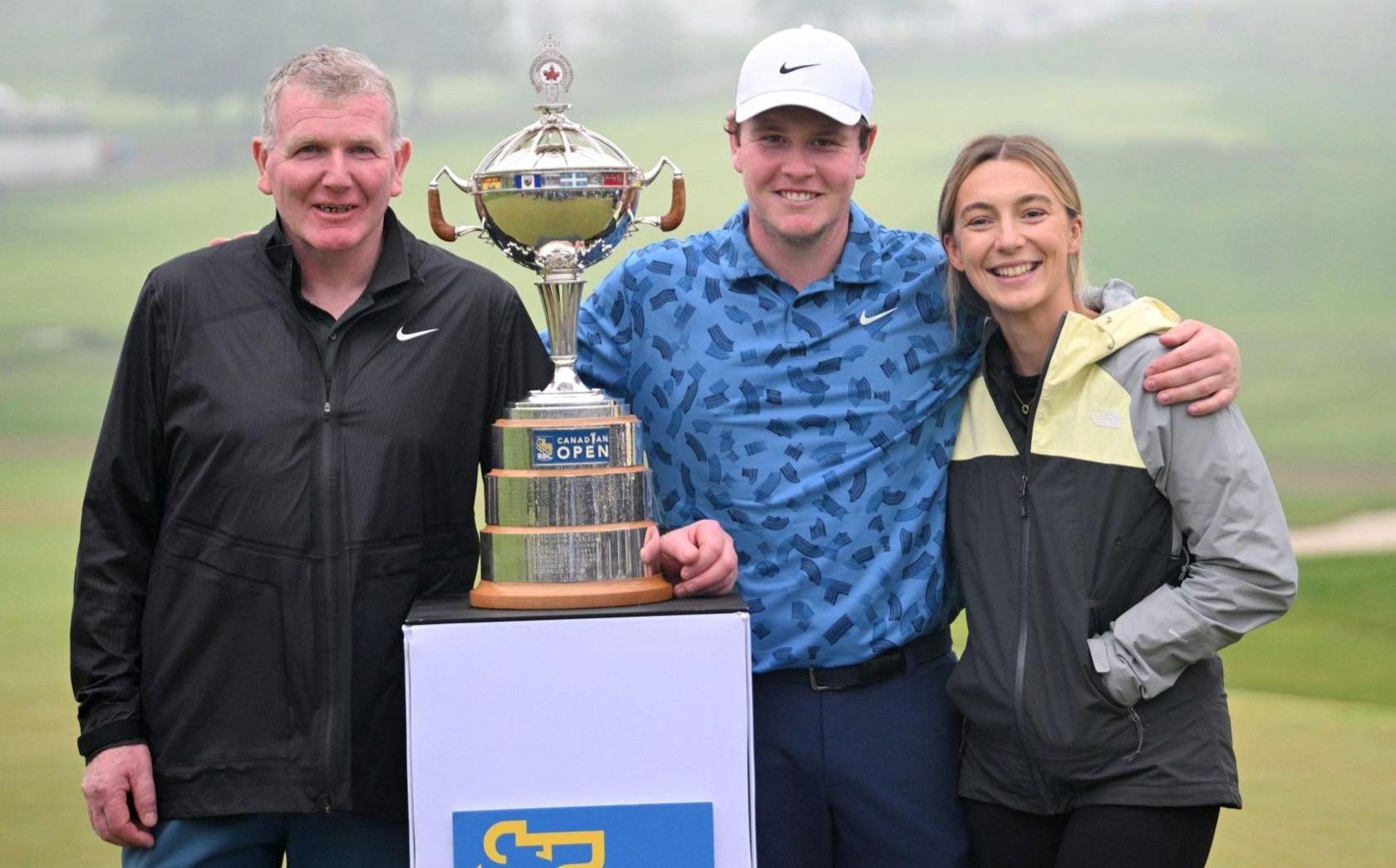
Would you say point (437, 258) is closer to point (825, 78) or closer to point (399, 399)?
point (399, 399)

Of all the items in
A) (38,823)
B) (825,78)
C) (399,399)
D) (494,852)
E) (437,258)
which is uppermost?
(825,78)

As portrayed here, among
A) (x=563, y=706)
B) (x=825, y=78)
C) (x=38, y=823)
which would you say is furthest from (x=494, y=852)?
(x=38, y=823)

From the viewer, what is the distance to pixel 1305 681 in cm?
579

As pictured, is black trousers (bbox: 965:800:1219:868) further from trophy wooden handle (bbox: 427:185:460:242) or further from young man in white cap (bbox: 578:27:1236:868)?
trophy wooden handle (bbox: 427:185:460:242)

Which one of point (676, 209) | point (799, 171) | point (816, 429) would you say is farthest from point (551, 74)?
point (816, 429)

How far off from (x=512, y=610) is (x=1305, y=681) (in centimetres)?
454

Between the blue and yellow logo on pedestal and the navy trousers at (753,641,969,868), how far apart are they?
301mm

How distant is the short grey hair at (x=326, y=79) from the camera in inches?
80.1

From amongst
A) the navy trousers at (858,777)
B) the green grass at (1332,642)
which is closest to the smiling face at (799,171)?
the navy trousers at (858,777)

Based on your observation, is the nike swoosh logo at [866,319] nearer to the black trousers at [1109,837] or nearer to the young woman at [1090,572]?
the young woman at [1090,572]

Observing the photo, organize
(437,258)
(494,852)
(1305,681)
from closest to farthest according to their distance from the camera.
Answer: (494,852), (437,258), (1305,681)

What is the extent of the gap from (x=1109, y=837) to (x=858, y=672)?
1.25 feet

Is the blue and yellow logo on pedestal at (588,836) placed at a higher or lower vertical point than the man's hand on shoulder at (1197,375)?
lower

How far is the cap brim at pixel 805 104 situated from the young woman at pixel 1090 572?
0.18 metres
